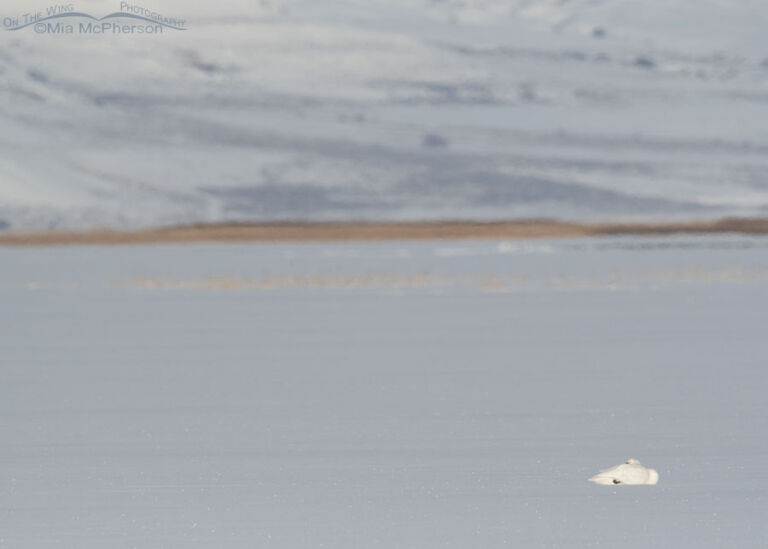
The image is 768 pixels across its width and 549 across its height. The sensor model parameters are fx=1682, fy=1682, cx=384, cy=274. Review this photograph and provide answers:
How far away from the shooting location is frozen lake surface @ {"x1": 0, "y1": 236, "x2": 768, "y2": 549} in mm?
6293

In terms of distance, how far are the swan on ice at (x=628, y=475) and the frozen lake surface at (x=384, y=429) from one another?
64 mm

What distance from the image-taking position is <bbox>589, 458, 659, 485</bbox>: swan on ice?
6977 millimetres

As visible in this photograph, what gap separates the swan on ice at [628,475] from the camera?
22.9 feet

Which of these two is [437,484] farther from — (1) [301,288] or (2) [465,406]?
(1) [301,288]

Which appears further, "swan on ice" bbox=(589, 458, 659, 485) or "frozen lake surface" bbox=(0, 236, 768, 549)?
"swan on ice" bbox=(589, 458, 659, 485)

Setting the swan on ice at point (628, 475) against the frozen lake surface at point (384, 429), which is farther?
the swan on ice at point (628, 475)

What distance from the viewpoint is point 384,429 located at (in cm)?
887

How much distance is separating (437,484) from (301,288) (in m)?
21.3

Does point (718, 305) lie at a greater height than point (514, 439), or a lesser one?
greater

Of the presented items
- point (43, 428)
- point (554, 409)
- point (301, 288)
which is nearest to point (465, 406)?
→ point (554, 409)

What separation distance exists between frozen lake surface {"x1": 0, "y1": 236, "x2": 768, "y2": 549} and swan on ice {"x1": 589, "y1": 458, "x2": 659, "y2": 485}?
0.06 m

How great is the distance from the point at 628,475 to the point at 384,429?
2.13 m

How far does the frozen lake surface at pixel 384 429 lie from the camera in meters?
6.29

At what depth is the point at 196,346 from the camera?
591 inches
